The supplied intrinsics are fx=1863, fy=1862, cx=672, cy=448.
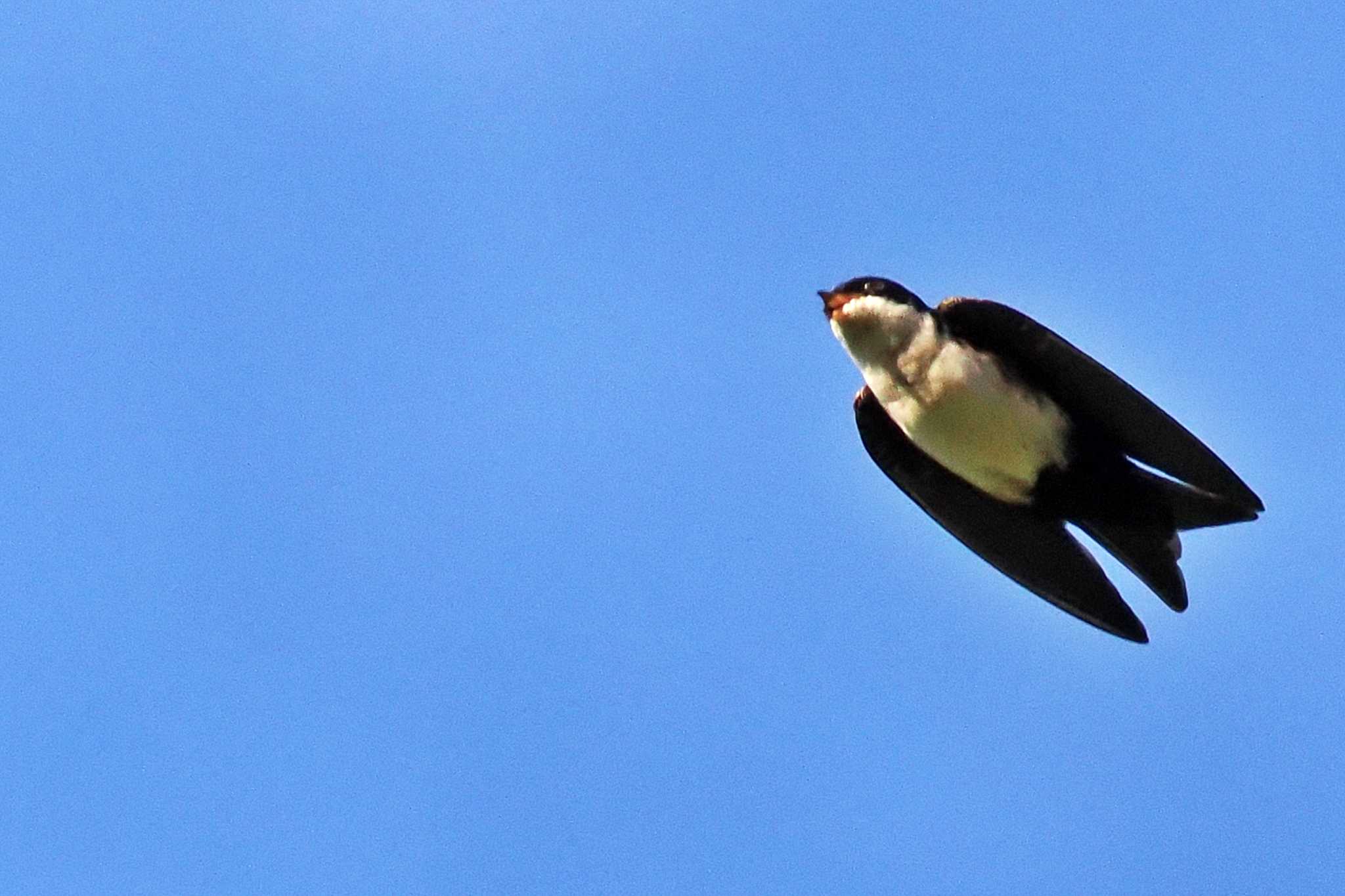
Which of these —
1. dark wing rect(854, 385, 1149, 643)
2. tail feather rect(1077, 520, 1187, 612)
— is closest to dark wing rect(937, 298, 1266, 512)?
tail feather rect(1077, 520, 1187, 612)

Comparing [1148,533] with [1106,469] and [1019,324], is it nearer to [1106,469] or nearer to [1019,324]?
[1106,469]

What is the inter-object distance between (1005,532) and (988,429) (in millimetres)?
631

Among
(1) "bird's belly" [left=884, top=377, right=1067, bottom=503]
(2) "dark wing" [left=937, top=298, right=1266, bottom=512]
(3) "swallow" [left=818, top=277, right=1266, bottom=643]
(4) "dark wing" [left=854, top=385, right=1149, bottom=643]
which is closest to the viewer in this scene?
(2) "dark wing" [left=937, top=298, right=1266, bottom=512]

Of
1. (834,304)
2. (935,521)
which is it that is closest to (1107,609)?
(935,521)

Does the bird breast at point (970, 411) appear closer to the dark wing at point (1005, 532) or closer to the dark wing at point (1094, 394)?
the dark wing at point (1094, 394)

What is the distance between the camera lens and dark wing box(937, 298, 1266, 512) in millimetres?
8469

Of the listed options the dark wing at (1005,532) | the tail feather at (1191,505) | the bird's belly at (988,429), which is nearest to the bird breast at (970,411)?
the bird's belly at (988,429)

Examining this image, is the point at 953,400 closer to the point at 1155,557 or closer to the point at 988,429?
the point at 988,429

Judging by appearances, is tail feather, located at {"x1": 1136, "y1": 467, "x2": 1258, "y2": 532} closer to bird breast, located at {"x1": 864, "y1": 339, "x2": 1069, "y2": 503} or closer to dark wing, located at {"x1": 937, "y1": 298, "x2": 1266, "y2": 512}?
dark wing, located at {"x1": 937, "y1": 298, "x2": 1266, "y2": 512}

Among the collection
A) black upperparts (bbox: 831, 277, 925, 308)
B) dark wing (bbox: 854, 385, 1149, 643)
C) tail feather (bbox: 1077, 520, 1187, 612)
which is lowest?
tail feather (bbox: 1077, 520, 1187, 612)

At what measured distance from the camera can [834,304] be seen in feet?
30.7

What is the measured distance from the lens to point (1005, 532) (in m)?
9.23

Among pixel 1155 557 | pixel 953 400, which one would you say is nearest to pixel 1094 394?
pixel 953 400

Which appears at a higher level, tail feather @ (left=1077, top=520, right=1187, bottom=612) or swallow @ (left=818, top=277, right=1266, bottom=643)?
swallow @ (left=818, top=277, right=1266, bottom=643)
